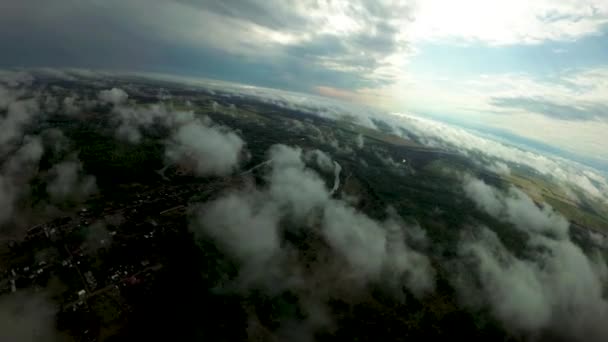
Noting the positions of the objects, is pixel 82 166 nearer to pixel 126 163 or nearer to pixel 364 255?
pixel 126 163

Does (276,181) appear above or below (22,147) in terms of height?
above

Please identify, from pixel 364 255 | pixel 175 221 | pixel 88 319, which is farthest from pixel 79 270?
pixel 364 255

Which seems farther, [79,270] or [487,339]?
[487,339]

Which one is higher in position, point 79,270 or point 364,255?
point 364,255

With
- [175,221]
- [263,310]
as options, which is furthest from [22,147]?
[263,310]

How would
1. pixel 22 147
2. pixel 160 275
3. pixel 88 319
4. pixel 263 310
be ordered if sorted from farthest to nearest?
pixel 22 147
pixel 160 275
pixel 263 310
pixel 88 319

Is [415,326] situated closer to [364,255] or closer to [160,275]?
[364,255]

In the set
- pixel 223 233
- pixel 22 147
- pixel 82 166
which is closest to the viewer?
pixel 223 233

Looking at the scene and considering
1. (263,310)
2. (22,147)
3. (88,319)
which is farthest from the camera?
(22,147)

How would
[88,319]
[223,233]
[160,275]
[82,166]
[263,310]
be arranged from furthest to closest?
[82,166]
[223,233]
[160,275]
[263,310]
[88,319]
